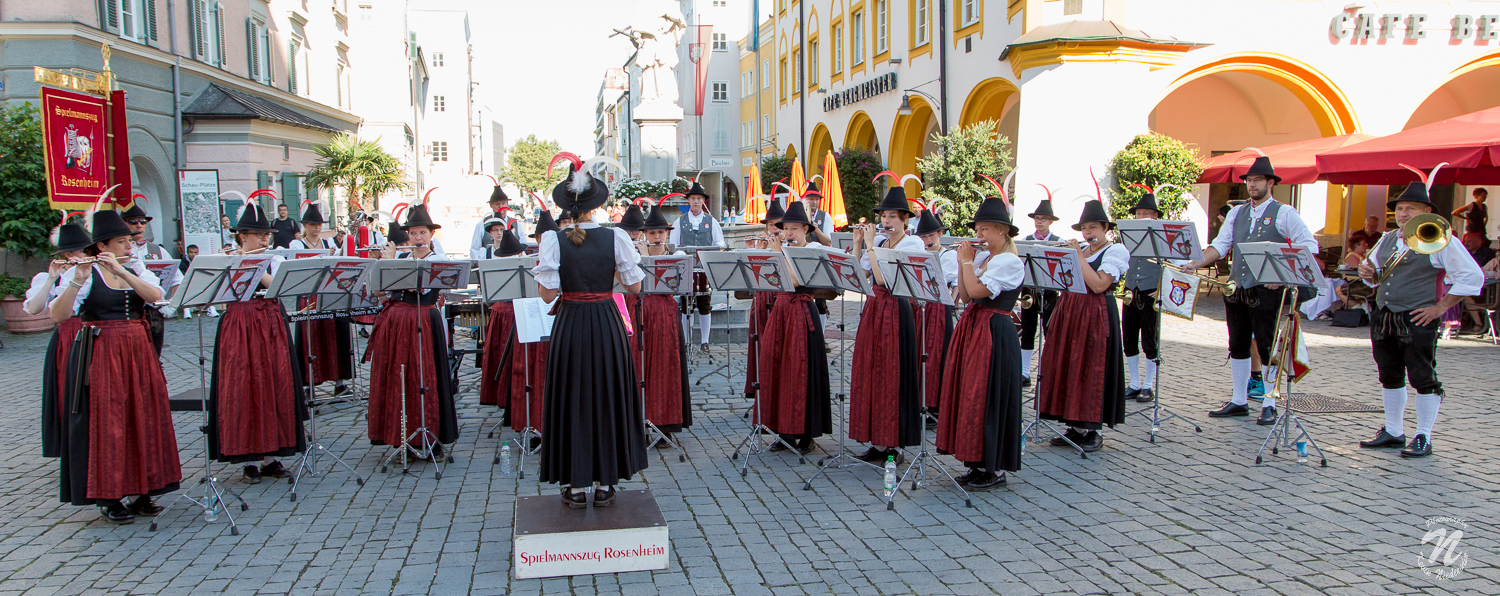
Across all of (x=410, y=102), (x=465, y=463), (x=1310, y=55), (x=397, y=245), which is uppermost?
(x=410, y=102)

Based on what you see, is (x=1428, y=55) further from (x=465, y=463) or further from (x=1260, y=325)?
(x=465, y=463)

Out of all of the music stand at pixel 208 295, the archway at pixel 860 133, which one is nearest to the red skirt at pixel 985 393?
the music stand at pixel 208 295

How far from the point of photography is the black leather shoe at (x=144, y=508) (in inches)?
209

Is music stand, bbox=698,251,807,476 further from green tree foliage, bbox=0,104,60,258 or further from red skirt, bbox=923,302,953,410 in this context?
green tree foliage, bbox=0,104,60,258

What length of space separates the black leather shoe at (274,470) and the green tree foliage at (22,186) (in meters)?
9.41

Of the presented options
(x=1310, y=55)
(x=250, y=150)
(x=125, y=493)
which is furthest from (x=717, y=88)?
(x=125, y=493)

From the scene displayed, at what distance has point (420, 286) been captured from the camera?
6.13 m

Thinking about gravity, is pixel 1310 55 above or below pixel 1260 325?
above

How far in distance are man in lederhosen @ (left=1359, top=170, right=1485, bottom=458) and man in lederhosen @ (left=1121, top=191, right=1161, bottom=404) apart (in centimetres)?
158

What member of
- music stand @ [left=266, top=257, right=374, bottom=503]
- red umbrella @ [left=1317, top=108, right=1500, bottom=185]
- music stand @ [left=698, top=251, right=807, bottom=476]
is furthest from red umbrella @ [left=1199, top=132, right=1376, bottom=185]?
music stand @ [left=266, top=257, right=374, bottom=503]

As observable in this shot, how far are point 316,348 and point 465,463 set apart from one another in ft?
9.61

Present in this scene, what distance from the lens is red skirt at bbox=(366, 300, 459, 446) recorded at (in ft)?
20.8

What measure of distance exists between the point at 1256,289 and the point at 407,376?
664 centimetres

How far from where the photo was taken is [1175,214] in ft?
52.3
